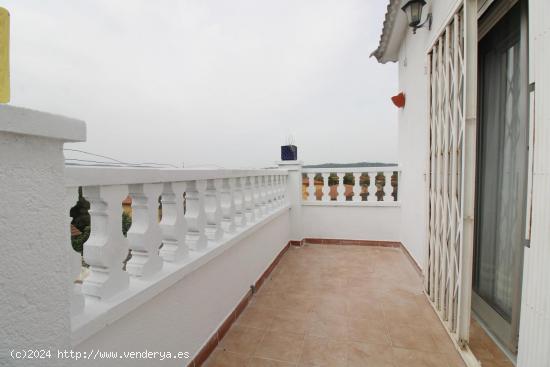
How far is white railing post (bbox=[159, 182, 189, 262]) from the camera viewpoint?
5.11 ft

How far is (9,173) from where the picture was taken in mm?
598

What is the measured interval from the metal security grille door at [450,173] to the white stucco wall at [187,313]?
66.5 inches

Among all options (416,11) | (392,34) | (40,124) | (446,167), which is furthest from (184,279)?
(392,34)

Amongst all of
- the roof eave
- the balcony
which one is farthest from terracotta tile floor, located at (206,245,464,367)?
the roof eave

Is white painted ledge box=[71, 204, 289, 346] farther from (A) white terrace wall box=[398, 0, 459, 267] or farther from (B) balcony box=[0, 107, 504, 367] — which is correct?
(A) white terrace wall box=[398, 0, 459, 267]

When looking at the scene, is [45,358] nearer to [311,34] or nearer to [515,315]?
[515,315]

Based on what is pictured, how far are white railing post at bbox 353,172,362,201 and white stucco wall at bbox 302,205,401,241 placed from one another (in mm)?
172

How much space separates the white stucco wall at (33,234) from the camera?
1.94ft

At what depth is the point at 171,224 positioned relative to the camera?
1.57 meters

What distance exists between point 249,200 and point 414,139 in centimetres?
231

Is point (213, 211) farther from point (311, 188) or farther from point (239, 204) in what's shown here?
point (311, 188)

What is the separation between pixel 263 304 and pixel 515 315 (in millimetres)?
1869

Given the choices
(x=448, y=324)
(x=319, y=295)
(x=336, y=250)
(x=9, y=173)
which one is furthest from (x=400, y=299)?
(x=9, y=173)

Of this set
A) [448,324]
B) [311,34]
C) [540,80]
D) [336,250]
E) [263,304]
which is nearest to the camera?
[540,80]
